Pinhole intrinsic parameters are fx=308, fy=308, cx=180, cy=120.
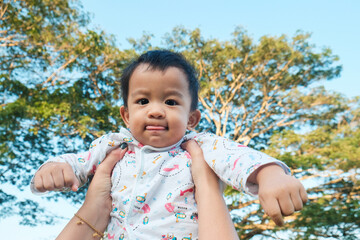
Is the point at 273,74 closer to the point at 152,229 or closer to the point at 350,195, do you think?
the point at 350,195

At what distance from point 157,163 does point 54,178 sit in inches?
15.3

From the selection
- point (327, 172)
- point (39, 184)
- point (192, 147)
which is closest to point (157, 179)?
point (192, 147)

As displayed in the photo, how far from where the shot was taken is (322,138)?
25.1ft

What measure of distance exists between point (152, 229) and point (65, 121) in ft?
21.7

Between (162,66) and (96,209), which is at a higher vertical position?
(162,66)

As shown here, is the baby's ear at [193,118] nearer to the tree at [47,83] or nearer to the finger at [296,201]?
the finger at [296,201]

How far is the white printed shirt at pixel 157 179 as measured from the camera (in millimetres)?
1088

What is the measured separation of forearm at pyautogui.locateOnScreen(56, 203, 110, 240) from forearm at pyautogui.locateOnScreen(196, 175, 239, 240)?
404mm

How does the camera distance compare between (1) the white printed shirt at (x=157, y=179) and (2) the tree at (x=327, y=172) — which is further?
(2) the tree at (x=327, y=172)

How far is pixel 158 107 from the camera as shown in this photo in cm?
125

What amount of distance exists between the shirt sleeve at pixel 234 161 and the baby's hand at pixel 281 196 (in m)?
0.09

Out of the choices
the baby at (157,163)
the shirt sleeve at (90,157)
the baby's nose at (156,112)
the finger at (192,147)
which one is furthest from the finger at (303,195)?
the shirt sleeve at (90,157)

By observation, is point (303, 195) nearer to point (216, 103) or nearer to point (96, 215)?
point (96, 215)

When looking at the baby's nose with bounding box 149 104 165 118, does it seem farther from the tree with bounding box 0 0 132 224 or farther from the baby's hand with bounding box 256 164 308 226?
the tree with bounding box 0 0 132 224
